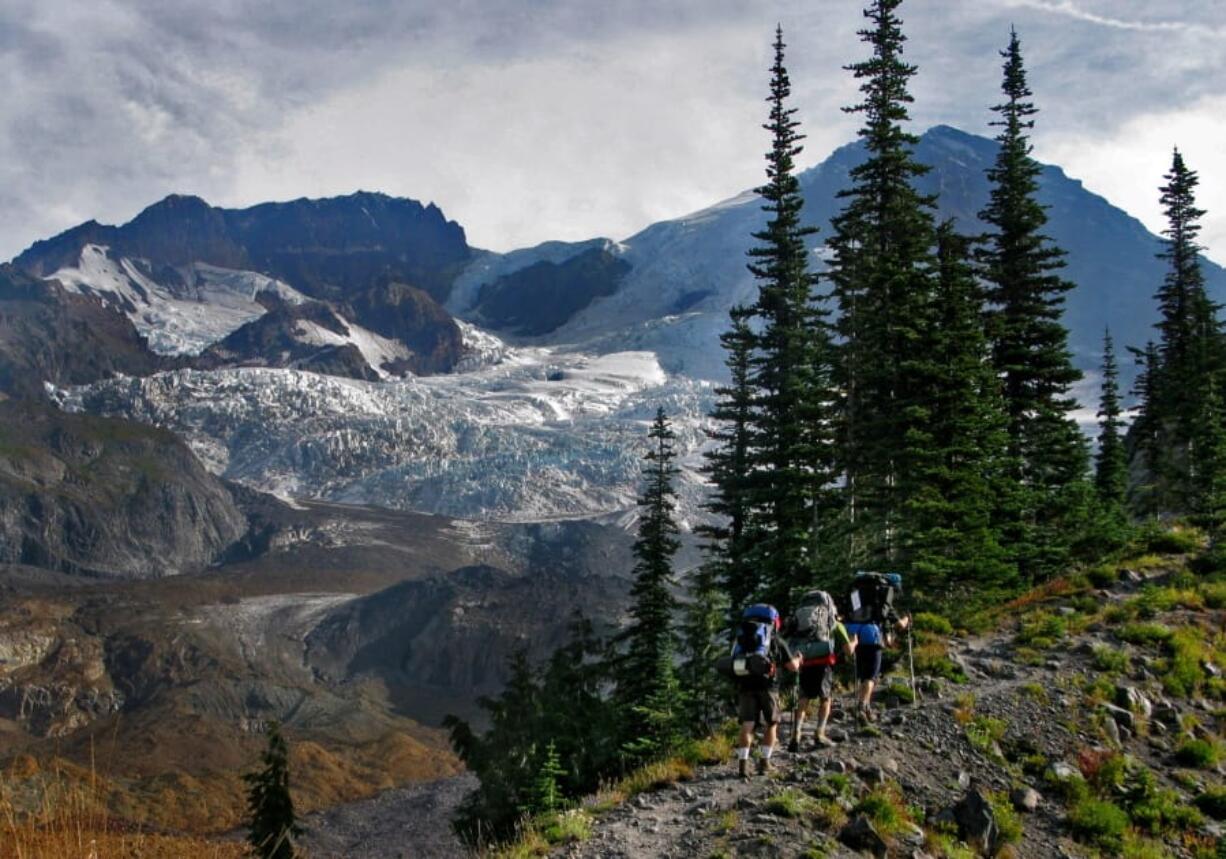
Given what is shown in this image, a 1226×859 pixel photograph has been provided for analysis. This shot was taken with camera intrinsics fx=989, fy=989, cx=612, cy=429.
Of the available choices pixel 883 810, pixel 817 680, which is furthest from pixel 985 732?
pixel 883 810

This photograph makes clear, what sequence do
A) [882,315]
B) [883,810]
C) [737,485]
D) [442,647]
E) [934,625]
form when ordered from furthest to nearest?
[442,647] < [737,485] < [882,315] < [934,625] < [883,810]

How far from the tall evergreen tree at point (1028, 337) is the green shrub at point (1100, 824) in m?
17.9

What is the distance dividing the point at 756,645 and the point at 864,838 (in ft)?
7.75

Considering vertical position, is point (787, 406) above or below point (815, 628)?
above

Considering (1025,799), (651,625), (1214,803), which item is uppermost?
(1025,799)

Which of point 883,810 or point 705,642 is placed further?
point 705,642

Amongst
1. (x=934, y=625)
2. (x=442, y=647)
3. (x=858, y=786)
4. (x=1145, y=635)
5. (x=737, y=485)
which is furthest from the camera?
(x=442, y=647)

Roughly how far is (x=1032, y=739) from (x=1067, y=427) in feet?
74.6

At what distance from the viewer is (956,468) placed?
24.3 m

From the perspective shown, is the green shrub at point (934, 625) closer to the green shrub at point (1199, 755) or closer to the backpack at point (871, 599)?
the backpack at point (871, 599)

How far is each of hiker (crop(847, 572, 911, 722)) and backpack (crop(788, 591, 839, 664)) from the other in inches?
42.2

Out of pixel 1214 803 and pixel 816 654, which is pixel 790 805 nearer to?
pixel 816 654

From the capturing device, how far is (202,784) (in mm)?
113562

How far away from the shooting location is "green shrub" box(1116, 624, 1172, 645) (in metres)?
16.0
